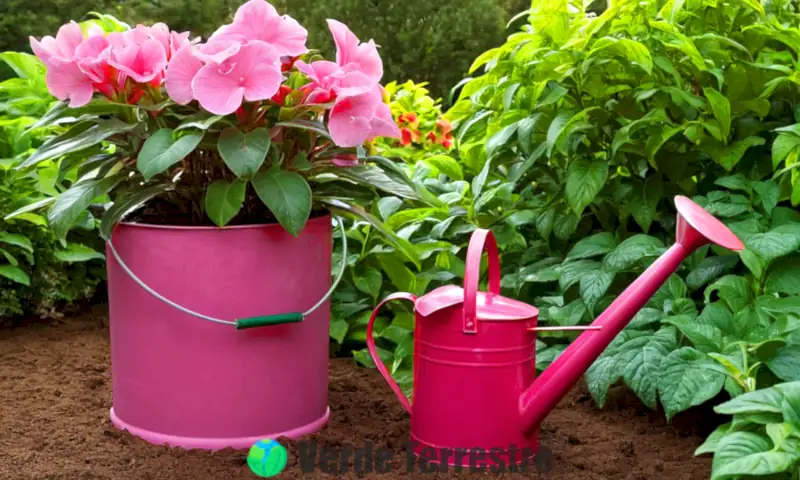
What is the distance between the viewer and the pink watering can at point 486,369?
178cm

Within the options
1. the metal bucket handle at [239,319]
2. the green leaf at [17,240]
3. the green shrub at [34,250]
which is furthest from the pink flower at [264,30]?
the green leaf at [17,240]

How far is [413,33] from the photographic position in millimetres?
7105

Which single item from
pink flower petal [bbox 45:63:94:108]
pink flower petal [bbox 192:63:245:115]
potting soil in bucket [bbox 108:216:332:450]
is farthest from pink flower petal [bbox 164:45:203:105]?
potting soil in bucket [bbox 108:216:332:450]

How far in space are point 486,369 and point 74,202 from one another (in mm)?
890

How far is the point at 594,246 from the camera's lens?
7.84 ft

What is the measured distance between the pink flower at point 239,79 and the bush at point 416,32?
537cm

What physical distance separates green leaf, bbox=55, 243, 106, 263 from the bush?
4.37m

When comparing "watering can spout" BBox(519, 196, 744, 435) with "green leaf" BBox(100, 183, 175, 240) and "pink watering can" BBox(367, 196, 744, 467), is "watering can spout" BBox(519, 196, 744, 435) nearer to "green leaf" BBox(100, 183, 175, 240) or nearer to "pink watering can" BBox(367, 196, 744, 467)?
"pink watering can" BBox(367, 196, 744, 467)

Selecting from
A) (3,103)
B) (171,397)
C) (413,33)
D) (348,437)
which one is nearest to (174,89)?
(171,397)

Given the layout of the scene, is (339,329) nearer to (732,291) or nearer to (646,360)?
(646,360)

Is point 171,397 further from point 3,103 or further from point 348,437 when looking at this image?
point 3,103

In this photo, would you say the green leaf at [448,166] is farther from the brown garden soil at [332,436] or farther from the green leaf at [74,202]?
→ the green leaf at [74,202]

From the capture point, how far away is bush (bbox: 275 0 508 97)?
716 centimetres

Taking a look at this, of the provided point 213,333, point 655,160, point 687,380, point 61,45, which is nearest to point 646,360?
point 687,380
